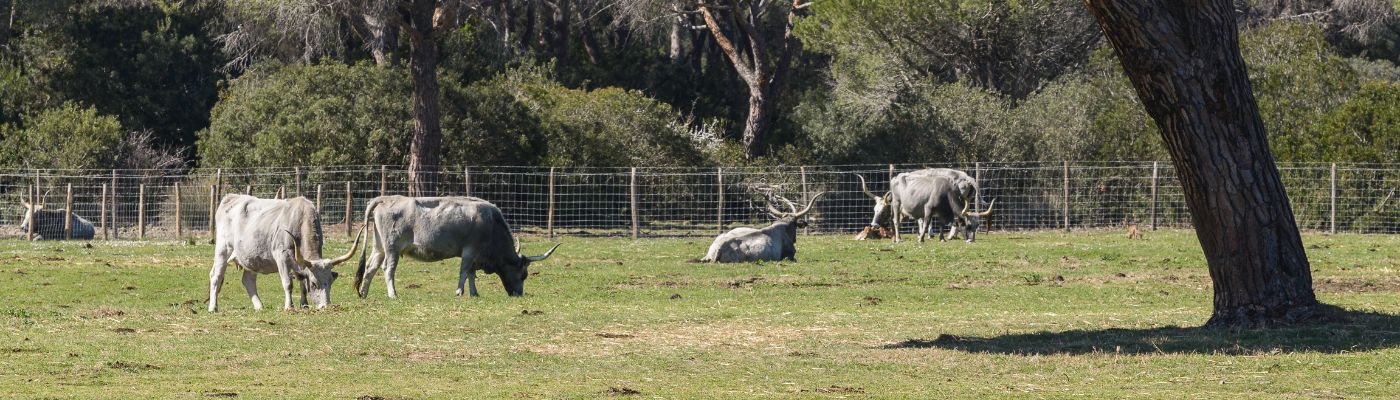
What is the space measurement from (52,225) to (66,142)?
6772 millimetres

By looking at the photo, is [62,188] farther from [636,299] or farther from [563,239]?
[636,299]

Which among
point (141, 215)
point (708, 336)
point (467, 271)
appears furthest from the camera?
point (141, 215)

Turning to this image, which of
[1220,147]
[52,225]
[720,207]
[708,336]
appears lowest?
[708,336]

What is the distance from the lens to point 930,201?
34.7 meters

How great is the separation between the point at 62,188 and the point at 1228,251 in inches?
1245

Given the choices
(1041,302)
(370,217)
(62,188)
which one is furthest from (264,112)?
(1041,302)

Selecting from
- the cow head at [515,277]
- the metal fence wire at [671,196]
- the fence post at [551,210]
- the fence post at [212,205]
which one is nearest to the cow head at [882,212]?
the metal fence wire at [671,196]

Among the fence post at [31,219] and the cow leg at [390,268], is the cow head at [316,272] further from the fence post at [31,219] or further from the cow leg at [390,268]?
the fence post at [31,219]

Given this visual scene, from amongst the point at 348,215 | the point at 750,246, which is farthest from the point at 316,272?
the point at 348,215

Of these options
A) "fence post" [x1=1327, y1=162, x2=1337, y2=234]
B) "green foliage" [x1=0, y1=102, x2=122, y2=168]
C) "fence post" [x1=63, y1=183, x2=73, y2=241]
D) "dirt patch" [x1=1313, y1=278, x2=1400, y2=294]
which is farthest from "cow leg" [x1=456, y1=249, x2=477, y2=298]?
"green foliage" [x1=0, y1=102, x2=122, y2=168]

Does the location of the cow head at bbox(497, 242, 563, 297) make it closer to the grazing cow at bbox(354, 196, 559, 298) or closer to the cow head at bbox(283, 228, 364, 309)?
the grazing cow at bbox(354, 196, 559, 298)

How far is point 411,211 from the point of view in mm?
22234

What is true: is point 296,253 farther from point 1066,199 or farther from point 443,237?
point 1066,199

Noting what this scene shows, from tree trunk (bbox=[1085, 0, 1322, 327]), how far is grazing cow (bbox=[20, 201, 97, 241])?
92.2 feet
